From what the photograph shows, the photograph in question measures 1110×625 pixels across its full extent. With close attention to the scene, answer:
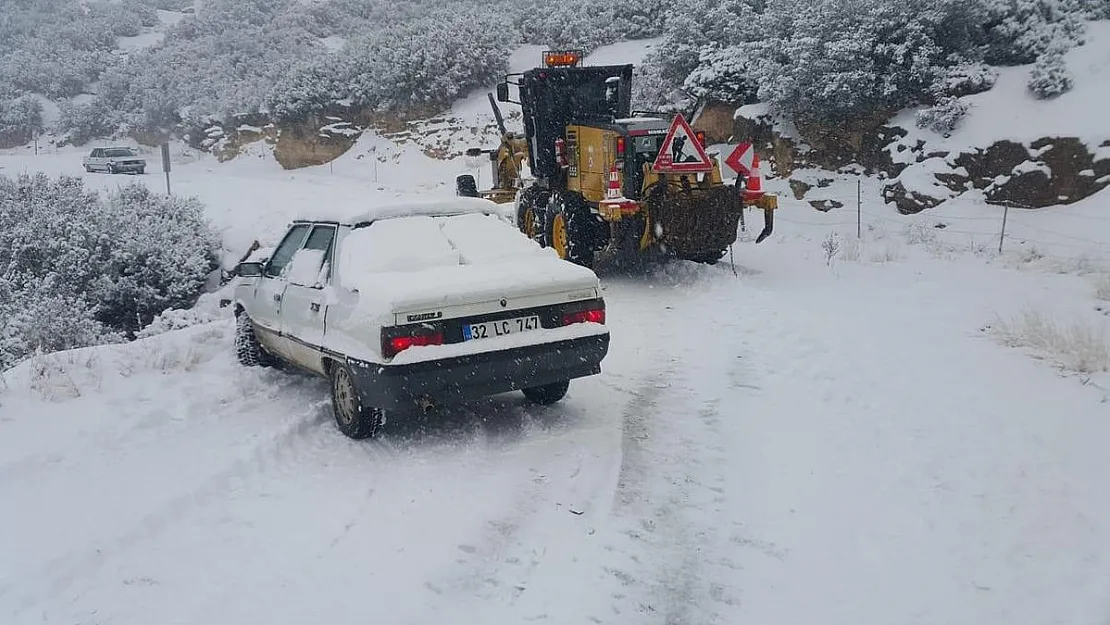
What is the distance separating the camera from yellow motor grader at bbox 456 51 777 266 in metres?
10.7

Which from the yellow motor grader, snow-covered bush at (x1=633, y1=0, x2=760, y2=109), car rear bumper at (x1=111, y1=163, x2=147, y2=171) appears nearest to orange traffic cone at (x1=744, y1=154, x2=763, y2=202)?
the yellow motor grader

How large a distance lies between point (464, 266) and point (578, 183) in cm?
640

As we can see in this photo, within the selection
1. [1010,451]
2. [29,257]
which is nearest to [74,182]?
[29,257]

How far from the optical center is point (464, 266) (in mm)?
5910

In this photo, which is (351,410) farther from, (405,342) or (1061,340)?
(1061,340)

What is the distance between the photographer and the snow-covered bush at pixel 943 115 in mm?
15805

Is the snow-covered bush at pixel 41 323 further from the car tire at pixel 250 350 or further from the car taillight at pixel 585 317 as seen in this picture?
the car taillight at pixel 585 317

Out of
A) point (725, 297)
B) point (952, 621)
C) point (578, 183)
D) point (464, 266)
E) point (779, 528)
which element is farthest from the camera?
point (578, 183)

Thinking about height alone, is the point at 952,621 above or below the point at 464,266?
below

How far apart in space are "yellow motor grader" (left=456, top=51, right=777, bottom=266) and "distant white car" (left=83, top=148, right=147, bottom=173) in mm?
23364

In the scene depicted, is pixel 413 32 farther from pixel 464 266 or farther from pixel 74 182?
pixel 464 266

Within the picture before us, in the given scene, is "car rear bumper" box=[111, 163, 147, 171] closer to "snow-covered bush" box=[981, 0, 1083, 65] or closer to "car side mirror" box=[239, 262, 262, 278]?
"car side mirror" box=[239, 262, 262, 278]

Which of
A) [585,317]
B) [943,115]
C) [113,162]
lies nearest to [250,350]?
[585,317]

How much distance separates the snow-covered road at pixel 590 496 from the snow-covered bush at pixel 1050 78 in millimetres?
10082
